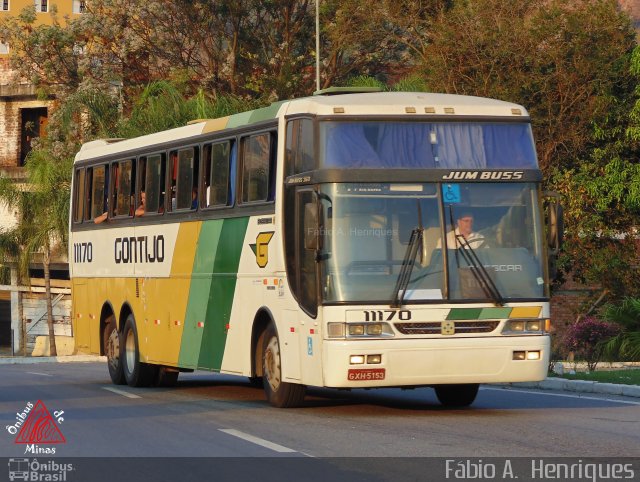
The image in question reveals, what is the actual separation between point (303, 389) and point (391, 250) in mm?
2405

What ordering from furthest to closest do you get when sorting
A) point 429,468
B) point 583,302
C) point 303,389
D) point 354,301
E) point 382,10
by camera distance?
point 382,10 < point 583,302 < point 303,389 < point 354,301 < point 429,468

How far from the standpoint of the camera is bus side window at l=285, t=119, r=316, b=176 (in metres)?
16.4

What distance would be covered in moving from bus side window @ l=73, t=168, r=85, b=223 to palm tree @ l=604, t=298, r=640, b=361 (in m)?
10.5

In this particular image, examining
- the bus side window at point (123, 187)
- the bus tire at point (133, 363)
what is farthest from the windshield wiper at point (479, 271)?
the bus side window at point (123, 187)

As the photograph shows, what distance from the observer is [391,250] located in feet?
52.0

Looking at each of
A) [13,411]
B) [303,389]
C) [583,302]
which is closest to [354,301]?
[303,389]

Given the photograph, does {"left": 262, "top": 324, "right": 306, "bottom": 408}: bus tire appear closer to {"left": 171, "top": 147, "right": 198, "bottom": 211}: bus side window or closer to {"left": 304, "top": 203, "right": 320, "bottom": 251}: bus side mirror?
{"left": 304, "top": 203, "right": 320, "bottom": 251}: bus side mirror

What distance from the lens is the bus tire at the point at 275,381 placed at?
17188 millimetres

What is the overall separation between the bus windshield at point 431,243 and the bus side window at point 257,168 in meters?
1.58

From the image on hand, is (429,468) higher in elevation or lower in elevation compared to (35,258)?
lower

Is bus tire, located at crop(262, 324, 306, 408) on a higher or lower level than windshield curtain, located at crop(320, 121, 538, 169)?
lower

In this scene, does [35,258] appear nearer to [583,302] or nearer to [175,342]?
[583,302]

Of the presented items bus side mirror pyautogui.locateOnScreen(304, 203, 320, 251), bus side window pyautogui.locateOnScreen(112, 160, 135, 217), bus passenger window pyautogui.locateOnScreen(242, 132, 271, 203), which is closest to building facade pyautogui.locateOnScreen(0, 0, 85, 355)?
bus side window pyautogui.locateOnScreen(112, 160, 135, 217)

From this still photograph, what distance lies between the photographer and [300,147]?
1669 cm
